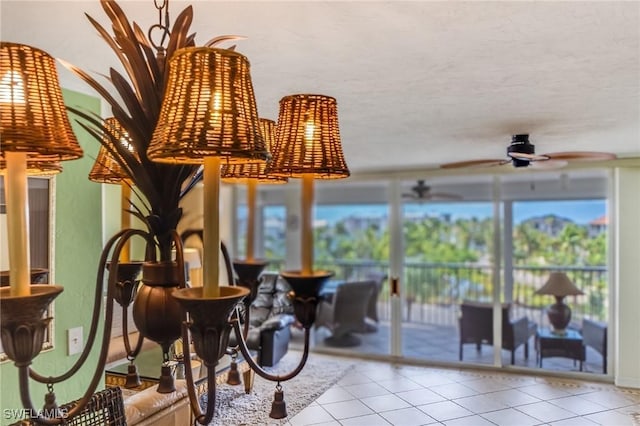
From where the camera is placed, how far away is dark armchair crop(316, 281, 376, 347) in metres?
6.10

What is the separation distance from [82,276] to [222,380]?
1968 mm

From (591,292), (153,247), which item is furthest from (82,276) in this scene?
(591,292)

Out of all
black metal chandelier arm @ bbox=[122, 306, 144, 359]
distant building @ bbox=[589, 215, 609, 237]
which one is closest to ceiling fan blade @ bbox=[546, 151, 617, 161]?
distant building @ bbox=[589, 215, 609, 237]

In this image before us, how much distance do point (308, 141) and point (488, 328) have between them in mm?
5028

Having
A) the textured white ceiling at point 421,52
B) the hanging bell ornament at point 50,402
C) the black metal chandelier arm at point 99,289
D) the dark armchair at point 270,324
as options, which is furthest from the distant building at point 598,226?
the hanging bell ornament at point 50,402

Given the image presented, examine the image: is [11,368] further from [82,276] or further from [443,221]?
[443,221]

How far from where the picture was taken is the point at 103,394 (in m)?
1.60

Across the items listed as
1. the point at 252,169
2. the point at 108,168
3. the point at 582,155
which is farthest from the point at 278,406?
the point at 582,155

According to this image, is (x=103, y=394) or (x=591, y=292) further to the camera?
(x=591, y=292)

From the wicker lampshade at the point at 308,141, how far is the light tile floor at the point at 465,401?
3.24 m

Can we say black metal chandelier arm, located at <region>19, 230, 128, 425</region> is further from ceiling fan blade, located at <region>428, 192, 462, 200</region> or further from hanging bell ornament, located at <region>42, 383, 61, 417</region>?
ceiling fan blade, located at <region>428, 192, 462, 200</region>

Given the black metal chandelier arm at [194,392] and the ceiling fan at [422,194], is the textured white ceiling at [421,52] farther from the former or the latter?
the ceiling fan at [422,194]

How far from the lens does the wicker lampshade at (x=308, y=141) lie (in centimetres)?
103

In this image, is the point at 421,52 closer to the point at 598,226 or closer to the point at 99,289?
the point at 99,289
